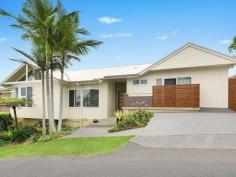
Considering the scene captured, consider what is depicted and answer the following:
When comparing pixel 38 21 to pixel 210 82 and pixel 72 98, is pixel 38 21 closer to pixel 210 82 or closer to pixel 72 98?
pixel 72 98

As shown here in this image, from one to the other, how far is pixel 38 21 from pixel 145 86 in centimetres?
918

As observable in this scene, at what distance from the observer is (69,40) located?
14.5 metres

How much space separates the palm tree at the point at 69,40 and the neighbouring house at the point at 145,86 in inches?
161

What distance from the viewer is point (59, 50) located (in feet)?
48.4

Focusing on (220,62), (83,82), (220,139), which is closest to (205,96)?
(220,62)

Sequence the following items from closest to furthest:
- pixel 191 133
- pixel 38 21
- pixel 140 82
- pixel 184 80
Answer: pixel 191 133
pixel 38 21
pixel 184 80
pixel 140 82

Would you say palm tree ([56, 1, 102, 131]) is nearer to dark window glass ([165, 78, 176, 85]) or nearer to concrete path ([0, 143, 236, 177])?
dark window glass ([165, 78, 176, 85])

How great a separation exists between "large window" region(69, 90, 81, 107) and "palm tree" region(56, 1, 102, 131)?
5.24 metres

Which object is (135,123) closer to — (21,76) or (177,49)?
(177,49)

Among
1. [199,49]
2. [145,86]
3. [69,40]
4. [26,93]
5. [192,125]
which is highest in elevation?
[69,40]

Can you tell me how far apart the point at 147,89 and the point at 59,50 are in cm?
753

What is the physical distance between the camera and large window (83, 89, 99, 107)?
20.4 m

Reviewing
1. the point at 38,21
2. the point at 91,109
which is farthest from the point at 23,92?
the point at 38,21

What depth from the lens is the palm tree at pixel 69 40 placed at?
46.9ft
